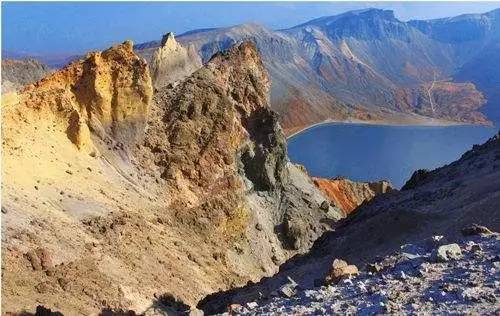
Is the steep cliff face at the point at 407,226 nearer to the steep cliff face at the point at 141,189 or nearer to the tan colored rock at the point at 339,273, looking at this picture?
the tan colored rock at the point at 339,273

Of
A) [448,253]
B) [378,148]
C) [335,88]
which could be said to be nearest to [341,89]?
[335,88]

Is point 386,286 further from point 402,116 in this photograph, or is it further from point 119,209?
point 402,116

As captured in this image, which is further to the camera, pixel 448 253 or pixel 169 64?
pixel 169 64

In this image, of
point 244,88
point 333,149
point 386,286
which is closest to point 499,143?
point 244,88

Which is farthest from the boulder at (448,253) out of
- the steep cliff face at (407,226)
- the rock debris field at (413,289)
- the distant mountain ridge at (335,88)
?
the distant mountain ridge at (335,88)

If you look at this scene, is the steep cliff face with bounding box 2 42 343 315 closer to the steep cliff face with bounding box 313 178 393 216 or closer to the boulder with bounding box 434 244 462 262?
the boulder with bounding box 434 244 462 262

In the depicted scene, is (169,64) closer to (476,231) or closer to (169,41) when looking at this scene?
(169,41)
